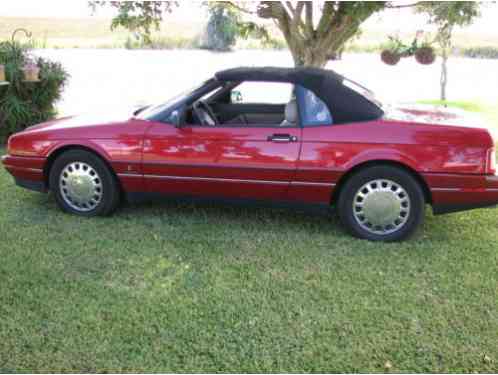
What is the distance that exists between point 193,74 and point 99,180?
13421mm

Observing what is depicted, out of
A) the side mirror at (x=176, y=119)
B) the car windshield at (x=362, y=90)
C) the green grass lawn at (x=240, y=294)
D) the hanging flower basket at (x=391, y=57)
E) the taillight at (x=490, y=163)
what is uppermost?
the hanging flower basket at (x=391, y=57)

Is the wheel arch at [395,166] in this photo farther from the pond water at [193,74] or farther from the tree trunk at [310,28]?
the pond water at [193,74]

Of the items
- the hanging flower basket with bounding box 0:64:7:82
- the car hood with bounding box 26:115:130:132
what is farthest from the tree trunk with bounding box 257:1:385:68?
the hanging flower basket with bounding box 0:64:7:82

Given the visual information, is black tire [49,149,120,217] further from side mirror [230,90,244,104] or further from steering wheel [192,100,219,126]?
side mirror [230,90,244,104]

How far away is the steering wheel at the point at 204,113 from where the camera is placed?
14.8ft

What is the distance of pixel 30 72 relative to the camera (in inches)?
305

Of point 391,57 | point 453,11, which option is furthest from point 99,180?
point 391,57

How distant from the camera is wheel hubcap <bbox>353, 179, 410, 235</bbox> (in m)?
4.21

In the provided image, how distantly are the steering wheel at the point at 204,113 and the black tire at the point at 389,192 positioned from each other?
126 cm

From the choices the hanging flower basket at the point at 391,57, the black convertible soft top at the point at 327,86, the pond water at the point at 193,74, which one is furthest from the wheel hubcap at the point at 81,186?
the pond water at the point at 193,74

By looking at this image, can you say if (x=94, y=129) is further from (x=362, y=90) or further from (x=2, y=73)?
(x=2, y=73)

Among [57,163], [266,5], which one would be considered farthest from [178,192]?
[266,5]

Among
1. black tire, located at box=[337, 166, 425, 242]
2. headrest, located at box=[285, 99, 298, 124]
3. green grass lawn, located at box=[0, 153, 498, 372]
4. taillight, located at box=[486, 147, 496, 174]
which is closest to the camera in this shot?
green grass lawn, located at box=[0, 153, 498, 372]

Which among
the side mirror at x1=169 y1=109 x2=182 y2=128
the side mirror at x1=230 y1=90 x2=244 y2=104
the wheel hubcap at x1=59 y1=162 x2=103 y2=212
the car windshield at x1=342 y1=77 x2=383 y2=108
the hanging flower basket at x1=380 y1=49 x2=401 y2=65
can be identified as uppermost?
the hanging flower basket at x1=380 y1=49 x2=401 y2=65
